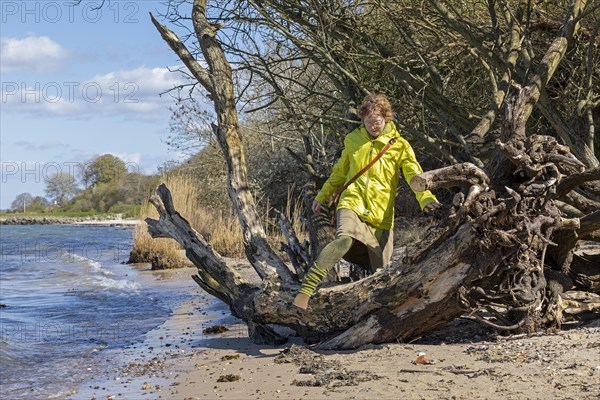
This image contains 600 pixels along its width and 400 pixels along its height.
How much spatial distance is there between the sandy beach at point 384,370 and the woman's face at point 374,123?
1703 mm

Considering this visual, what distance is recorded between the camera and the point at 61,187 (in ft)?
268

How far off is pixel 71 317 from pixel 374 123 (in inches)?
292

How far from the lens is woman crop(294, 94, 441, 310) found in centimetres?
672

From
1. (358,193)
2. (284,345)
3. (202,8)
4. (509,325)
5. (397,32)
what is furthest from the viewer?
(397,32)

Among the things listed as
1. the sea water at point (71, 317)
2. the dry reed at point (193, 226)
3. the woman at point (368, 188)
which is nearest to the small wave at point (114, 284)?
the sea water at point (71, 317)

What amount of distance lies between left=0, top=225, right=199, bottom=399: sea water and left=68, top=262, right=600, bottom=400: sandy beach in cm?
64

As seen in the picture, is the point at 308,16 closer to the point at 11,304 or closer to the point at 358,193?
the point at 358,193

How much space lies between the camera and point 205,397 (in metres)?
6.02

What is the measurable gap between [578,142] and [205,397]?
15.8ft

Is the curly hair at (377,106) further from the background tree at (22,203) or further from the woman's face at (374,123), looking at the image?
the background tree at (22,203)

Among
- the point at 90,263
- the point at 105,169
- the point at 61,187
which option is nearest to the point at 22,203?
the point at 61,187

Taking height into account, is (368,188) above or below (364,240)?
above

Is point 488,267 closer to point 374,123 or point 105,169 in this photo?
point 374,123

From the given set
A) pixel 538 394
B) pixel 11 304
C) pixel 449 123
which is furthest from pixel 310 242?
pixel 11 304
